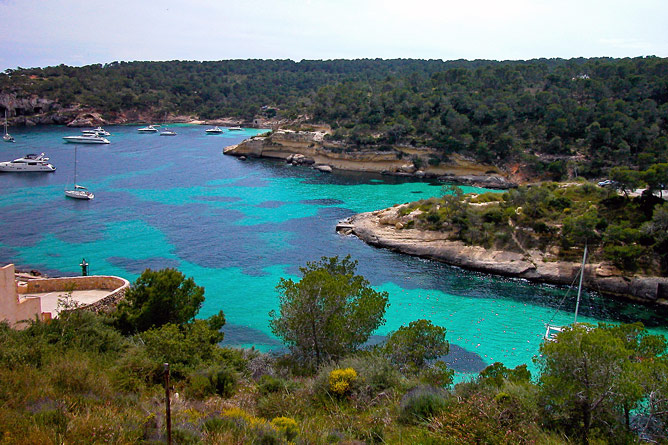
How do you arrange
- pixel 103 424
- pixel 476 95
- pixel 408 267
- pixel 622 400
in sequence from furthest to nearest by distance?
pixel 476 95, pixel 408 267, pixel 622 400, pixel 103 424

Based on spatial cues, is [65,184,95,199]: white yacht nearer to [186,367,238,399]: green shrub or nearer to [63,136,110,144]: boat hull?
[63,136,110,144]: boat hull

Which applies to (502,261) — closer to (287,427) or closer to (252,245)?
(252,245)

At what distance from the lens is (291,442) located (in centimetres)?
1088

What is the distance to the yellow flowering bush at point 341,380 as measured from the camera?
14867 millimetres

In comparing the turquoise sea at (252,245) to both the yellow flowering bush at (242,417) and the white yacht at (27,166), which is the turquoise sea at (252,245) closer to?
the white yacht at (27,166)

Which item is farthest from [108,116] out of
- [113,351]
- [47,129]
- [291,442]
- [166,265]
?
[291,442]

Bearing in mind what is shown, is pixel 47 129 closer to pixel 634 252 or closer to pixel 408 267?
pixel 408 267

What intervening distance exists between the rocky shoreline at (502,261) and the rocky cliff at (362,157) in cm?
2866

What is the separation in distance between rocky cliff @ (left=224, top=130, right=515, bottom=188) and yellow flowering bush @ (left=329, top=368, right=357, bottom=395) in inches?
2228

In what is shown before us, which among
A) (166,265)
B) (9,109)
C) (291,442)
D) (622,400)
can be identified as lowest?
(166,265)

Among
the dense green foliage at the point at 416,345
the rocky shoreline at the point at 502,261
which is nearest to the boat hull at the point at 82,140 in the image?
the rocky shoreline at the point at 502,261

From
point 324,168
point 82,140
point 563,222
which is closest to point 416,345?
point 563,222

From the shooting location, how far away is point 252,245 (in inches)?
1652

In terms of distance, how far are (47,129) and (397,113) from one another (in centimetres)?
7990
